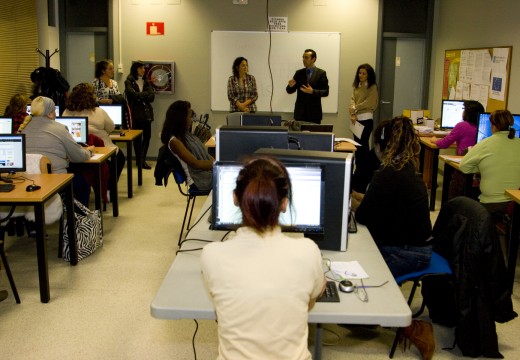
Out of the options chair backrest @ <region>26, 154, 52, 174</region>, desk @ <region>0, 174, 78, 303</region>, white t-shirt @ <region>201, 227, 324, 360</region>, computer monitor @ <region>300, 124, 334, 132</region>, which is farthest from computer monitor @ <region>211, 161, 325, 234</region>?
computer monitor @ <region>300, 124, 334, 132</region>

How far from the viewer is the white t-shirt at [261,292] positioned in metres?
1.79

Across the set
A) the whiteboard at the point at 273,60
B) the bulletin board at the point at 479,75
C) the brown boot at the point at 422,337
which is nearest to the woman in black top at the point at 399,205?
the brown boot at the point at 422,337

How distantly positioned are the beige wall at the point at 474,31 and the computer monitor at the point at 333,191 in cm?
398

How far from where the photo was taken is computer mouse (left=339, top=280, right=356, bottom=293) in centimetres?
228

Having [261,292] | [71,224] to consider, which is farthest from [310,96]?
[261,292]

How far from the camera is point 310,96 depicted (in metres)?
7.91

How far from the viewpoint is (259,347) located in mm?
1798

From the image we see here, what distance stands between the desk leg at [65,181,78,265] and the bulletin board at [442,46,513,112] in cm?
439

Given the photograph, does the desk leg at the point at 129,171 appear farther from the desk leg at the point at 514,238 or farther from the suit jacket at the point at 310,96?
the desk leg at the point at 514,238

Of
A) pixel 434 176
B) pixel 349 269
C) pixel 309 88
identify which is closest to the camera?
pixel 349 269

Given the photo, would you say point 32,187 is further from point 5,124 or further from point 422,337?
point 422,337

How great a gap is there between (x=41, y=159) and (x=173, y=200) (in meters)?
2.25

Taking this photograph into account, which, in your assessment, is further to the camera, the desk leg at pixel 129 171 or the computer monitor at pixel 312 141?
the desk leg at pixel 129 171

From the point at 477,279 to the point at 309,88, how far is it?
504cm
